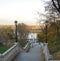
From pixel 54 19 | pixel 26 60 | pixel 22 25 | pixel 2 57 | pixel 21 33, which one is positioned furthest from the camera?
pixel 22 25

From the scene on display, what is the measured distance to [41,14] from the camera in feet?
173

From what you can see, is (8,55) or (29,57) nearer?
(8,55)

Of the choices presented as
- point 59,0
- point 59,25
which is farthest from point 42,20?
point 59,0

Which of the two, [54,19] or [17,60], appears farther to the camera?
[54,19]

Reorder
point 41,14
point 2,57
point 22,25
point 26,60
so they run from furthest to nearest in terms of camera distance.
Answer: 1. point 22,25
2. point 41,14
3. point 26,60
4. point 2,57

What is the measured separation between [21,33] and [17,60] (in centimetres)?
7359

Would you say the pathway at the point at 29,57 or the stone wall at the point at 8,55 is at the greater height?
the stone wall at the point at 8,55

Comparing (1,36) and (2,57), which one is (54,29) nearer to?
(1,36)

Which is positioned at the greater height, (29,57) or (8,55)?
(8,55)

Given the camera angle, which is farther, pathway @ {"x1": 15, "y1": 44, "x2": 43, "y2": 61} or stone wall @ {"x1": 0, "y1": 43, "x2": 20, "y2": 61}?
pathway @ {"x1": 15, "y1": 44, "x2": 43, "y2": 61}

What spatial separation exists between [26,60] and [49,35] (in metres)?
28.4

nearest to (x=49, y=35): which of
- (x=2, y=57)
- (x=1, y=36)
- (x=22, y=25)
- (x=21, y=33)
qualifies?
(x=1, y=36)

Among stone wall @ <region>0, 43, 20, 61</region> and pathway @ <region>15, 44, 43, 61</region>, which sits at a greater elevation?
stone wall @ <region>0, 43, 20, 61</region>

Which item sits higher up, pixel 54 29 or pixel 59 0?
pixel 59 0
